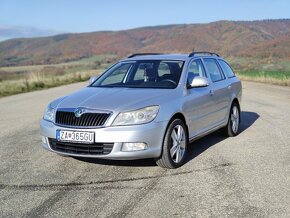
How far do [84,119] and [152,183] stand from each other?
3.92ft

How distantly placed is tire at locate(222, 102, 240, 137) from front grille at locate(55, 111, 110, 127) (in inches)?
136

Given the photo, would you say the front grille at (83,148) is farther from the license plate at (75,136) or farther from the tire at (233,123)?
the tire at (233,123)

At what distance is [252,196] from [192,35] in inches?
6047

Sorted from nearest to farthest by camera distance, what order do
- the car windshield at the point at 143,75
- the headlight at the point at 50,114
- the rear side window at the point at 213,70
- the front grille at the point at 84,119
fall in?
the front grille at the point at 84,119 → the headlight at the point at 50,114 → the car windshield at the point at 143,75 → the rear side window at the point at 213,70

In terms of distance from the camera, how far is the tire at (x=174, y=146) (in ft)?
19.7

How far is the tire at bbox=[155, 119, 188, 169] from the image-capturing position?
6004 millimetres

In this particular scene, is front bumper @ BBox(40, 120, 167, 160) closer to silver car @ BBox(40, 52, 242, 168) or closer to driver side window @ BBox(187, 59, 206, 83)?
silver car @ BBox(40, 52, 242, 168)

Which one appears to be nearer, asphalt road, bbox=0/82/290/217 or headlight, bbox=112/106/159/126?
asphalt road, bbox=0/82/290/217

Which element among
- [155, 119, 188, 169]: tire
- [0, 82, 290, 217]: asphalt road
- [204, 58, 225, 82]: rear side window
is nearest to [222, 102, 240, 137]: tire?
[0, 82, 290, 217]: asphalt road

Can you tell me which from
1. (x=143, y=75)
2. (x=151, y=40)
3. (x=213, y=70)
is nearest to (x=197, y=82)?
(x=143, y=75)

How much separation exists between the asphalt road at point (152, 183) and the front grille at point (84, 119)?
66 centimetres

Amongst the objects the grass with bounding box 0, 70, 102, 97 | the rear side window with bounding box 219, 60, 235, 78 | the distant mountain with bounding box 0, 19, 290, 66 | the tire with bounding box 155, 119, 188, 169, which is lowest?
the distant mountain with bounding box 0, 19, 290, 66

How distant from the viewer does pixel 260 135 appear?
8836 mm

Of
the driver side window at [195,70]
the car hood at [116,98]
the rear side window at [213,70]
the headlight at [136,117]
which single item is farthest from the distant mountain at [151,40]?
the headlight at [136,117]
